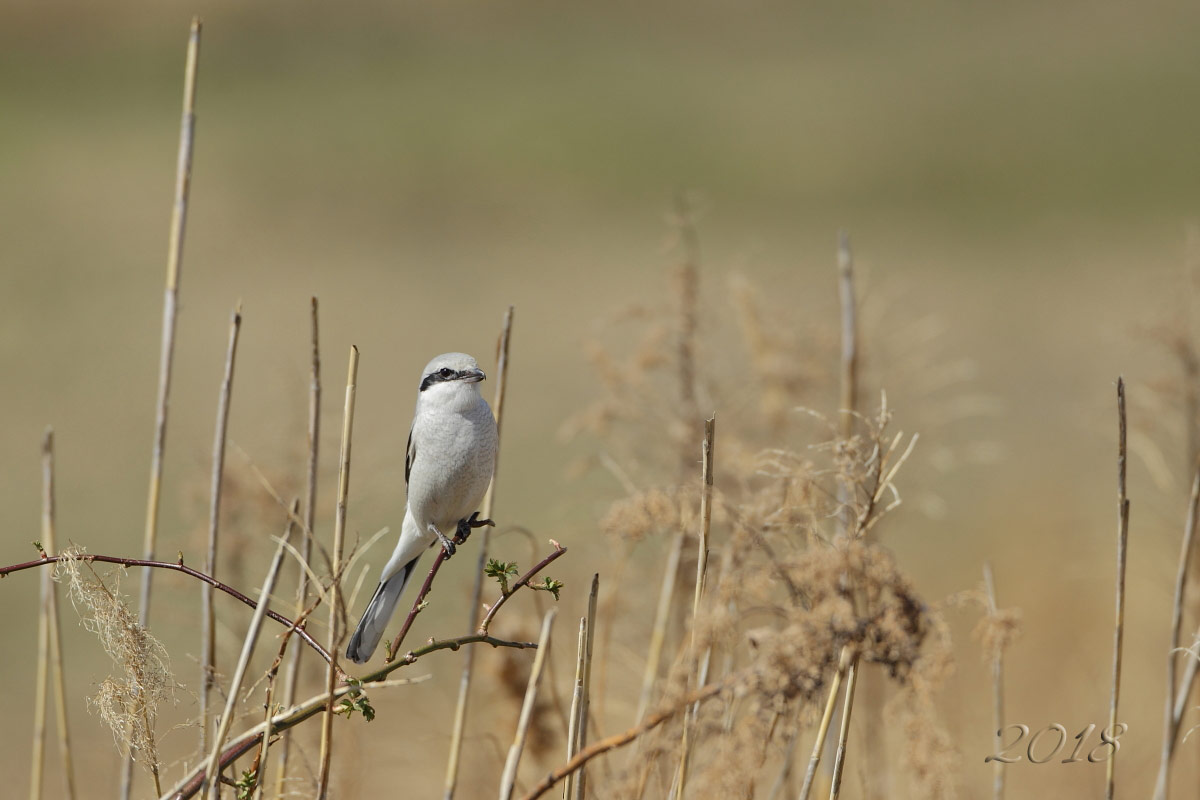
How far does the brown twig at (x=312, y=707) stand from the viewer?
1.64 meters

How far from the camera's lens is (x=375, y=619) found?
7.88 ft

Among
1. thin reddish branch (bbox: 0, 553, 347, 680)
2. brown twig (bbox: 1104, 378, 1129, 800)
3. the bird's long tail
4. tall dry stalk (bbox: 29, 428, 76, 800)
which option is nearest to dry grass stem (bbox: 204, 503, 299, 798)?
thin reddish branch (bbox: 0, 553, 347, 680)

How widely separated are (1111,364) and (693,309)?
1161 centimetres

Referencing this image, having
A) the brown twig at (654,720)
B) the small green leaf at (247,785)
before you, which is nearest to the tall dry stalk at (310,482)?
the small green leaf at (247,785)

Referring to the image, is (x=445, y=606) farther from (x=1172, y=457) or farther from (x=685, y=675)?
(x=685, y=675)

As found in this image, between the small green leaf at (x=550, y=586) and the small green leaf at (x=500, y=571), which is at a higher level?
the small green leaf at (x=500, y=571)

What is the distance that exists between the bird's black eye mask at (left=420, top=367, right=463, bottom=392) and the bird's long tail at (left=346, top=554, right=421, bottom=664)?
481mm

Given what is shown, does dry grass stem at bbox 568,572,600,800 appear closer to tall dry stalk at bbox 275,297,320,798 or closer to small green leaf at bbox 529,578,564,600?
small green leaf at bbox 529,578,564,600

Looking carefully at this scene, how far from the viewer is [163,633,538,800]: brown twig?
5.39ft

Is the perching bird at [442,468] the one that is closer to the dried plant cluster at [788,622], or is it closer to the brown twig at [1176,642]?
the dried plant cluster at [788,622]

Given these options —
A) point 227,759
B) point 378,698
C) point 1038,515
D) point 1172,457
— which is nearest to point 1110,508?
point 1038,515

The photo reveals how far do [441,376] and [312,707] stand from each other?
104 centimetres

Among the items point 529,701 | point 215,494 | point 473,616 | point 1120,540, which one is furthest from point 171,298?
point 1120,540

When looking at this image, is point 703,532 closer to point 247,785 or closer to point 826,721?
point 826,721
